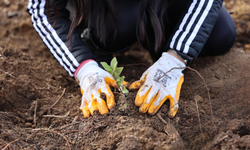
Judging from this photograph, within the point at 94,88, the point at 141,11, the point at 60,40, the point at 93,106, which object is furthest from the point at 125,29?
the point at 93,106

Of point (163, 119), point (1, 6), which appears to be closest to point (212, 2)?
point (163, 119)

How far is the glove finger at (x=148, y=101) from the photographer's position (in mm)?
1133

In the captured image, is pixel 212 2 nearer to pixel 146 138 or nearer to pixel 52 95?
pixel 146 138

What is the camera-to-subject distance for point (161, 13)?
140 cm

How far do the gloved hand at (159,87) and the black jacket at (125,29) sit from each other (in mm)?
121

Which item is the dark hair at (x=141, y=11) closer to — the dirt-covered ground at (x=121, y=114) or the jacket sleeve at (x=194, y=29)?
the jacket sleeve at (x=194, y=29)

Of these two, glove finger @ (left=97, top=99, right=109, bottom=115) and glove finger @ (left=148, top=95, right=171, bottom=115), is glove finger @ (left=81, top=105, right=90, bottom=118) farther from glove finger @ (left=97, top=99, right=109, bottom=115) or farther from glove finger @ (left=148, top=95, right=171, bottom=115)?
glove finger @ (left=148, top=95, right=171, bottom=115)

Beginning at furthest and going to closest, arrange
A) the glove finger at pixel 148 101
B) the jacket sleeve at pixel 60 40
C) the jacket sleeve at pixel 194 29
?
the jacket sleeve at pixel 60 40 → the jacket sleeve at pixel 194 29 → the glove finger at pixel 148 101

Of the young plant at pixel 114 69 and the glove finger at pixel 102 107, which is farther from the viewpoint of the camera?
the glove finger at pixel 102 107

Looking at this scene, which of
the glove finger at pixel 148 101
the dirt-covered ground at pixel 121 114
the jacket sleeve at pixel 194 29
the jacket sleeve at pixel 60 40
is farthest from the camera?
the jacket sleeve at pixel 60 40

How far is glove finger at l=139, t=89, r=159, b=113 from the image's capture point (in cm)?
113

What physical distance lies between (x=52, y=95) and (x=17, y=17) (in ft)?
4.38

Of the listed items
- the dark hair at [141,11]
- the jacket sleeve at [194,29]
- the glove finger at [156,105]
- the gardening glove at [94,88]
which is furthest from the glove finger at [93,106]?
the jacket sleeve at [194,29]

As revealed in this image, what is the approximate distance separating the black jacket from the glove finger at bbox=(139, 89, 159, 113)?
34cm
